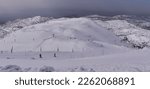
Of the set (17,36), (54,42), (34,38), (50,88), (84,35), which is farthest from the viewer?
(84,35)

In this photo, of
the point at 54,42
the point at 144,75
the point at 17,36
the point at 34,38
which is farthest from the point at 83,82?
the point at 17,36

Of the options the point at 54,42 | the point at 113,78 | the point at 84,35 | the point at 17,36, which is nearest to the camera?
the point at 113,78

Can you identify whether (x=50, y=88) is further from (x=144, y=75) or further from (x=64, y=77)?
(x=144, y=75)

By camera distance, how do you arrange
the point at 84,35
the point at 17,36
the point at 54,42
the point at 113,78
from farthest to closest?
the point at 84,35, the point at 17,36, the point at 54,42, the point at 113,78

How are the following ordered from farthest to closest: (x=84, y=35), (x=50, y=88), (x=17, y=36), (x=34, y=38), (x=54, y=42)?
(x=84, y=35), (x=17, y=36), (x=34, y=38), (x=54, y=42), (x=50, y=88)

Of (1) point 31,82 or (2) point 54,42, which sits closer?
(1) point 31,82

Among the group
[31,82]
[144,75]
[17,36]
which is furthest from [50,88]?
[17,36]

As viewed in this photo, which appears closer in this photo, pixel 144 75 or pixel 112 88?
pixel 112 88

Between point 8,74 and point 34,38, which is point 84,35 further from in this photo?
point 8,74
